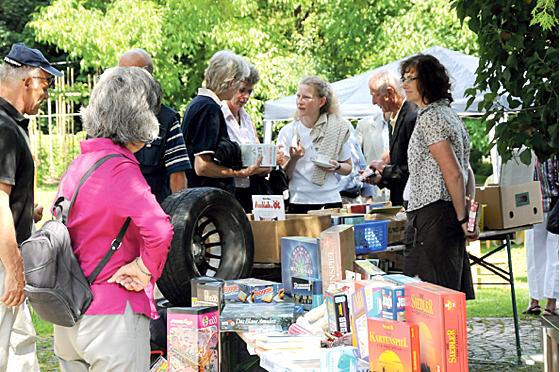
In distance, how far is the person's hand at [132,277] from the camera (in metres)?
3.71

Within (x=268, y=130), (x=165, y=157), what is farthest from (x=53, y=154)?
(x=165, y=157)

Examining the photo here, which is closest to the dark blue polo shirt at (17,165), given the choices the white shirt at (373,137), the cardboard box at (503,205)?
the cardboard box at (503,205)

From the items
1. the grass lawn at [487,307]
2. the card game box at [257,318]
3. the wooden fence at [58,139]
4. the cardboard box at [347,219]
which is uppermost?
the wooden fence at [58,139]

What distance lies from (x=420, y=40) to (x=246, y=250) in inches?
484

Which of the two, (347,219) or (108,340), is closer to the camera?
(108,340)

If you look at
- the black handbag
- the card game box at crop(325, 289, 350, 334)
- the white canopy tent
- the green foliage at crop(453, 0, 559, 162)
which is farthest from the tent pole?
the black handbag

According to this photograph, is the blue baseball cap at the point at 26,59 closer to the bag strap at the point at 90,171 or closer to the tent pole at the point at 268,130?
the bag strap at the point at 90,171

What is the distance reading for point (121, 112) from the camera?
377 centimetres

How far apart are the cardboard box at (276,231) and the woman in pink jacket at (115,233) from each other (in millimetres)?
1661

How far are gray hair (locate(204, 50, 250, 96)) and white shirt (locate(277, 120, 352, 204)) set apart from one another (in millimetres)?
937

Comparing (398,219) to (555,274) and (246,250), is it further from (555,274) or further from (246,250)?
(555,274)

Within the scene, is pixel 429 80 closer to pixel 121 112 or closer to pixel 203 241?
pixel 203 241

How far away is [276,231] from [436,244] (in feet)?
2.67

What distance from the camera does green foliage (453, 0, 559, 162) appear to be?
4.91m
